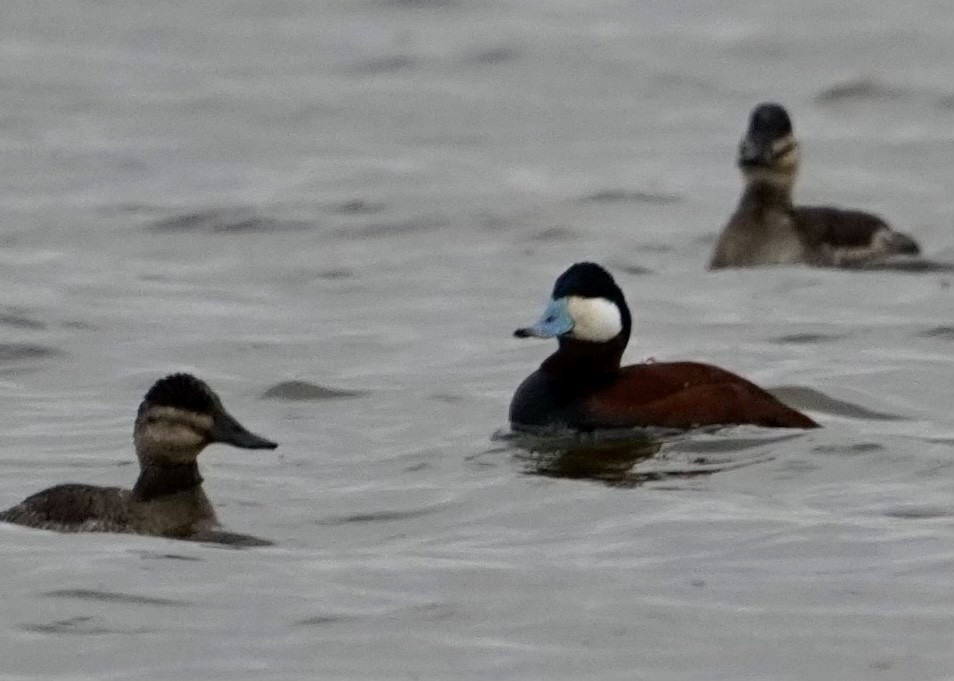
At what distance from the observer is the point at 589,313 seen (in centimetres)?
1514

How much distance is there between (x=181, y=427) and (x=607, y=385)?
2.88m

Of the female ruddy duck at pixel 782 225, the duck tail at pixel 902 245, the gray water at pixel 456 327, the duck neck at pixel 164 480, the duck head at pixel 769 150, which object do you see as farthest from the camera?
the duck head at pixel 769 150

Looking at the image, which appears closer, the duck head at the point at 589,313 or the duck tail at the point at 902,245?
the duck head at the point at 589,313

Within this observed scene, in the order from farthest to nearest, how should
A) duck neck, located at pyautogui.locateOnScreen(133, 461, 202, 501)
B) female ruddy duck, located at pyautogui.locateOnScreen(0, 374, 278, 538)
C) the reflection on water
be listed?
the reflection on water, duck neck, located at pyautogui.locateOnScreen(133, 461, 202, 501), female ruddy duck, located at pyautogui.locateOnScreen(0, 374, 278, 538)

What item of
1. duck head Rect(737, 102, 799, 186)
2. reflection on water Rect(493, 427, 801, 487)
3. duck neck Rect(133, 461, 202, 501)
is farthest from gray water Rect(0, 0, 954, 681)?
duck head Rect(737, 102, 799, 186)

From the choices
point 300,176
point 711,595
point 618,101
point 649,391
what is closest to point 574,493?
point 649,391

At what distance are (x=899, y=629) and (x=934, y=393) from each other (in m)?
6.15

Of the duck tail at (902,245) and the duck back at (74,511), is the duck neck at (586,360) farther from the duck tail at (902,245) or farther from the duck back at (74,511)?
the duck tail at (902,245)

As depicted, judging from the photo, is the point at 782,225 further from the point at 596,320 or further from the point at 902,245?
the point at 596,320

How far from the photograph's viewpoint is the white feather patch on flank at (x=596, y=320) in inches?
595

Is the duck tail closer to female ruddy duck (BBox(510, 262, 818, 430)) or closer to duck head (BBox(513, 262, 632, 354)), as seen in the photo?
female ruddy duck (BBox(510, 262, 818, 430))

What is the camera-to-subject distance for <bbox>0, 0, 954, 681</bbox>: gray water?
1131cm

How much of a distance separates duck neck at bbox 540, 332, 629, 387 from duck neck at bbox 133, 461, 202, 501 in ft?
9.04

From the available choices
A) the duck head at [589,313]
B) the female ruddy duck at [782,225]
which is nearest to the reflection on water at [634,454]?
the duck head at [589,313]
